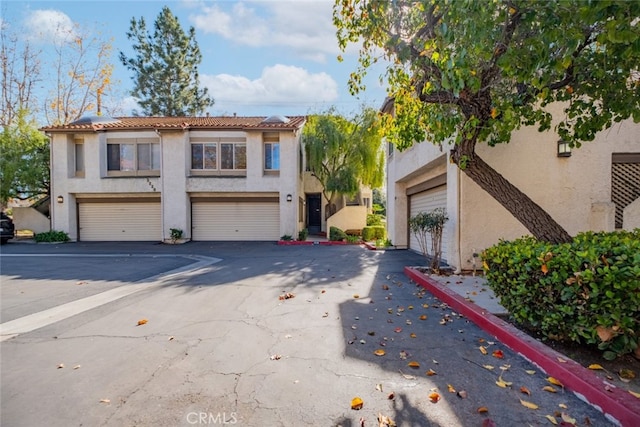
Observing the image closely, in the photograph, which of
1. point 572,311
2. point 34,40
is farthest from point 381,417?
point 34,40

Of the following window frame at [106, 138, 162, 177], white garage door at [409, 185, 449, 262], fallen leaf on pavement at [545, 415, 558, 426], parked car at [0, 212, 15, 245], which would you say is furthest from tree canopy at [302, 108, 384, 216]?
fallen leaf on pavement at [545, 415, 558, 426]


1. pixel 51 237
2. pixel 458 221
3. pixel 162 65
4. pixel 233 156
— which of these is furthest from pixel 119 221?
pixel 162 65

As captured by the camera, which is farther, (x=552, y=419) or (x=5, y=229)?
(x=5, y=229)

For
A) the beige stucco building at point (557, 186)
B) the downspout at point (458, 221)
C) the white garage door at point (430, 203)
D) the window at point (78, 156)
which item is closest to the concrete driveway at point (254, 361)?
the downspout at point (458, 221)

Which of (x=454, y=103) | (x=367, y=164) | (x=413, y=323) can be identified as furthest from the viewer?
(x=367, y=164)

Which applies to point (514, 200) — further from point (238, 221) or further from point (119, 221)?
point (119, 221)

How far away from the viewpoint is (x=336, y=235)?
17.0 metres

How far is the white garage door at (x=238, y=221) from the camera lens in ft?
55.5

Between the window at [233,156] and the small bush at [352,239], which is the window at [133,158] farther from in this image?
the small bush at [352,239]

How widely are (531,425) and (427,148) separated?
7.97 m

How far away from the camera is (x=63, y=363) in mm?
3225

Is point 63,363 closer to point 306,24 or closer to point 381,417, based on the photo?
point 381,417

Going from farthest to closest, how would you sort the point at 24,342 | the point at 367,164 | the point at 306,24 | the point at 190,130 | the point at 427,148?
the point at 367,164, the point at 190,130, the point at 427,148, the point at 306,24, the point at 24,342

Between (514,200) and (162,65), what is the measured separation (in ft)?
109
